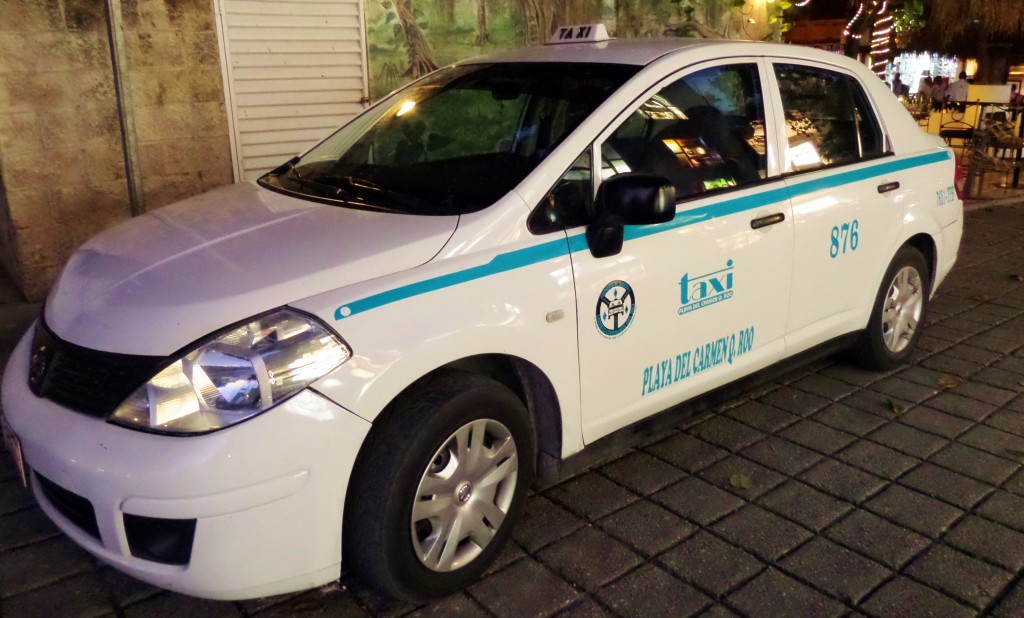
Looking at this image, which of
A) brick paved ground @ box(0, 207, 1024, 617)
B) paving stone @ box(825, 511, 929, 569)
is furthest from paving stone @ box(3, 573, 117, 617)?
paving stone @ box(825, 511, 929, 569)

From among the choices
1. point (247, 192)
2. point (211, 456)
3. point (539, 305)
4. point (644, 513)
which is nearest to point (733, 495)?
point (644, 513)

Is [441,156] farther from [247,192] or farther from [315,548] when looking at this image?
[315,548]

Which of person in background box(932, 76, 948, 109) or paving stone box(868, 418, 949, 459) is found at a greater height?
person in background box(932, 76, 948, 109)

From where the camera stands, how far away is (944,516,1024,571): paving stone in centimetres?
304

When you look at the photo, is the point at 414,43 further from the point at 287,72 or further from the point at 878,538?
the point at 878,538

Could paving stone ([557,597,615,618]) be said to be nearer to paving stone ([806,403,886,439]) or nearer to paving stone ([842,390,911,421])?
paving stone ([806,403,886,439])

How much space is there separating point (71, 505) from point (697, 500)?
2.27 m

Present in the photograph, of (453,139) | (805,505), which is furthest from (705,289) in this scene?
(453,139)

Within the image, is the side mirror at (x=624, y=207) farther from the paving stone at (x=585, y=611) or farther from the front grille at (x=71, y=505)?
the front grille at (x=71, y=505)

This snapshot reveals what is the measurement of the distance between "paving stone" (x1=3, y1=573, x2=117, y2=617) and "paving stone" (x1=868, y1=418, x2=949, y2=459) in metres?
3.31

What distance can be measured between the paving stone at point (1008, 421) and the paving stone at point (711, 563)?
6.11 feet

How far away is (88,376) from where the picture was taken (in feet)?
8.18

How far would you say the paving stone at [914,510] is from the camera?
326cm

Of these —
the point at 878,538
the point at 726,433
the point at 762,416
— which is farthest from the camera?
the point at 762,416
